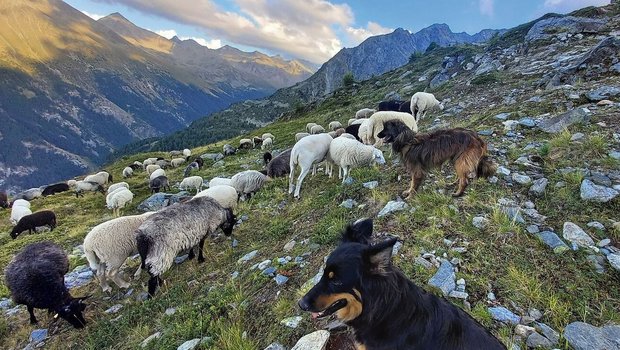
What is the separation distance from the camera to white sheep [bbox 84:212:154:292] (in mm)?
9023

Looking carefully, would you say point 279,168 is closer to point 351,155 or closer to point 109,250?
point 351,155

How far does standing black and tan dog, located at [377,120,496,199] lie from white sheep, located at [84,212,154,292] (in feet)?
25.2

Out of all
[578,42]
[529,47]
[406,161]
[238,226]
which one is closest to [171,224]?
[238,226]

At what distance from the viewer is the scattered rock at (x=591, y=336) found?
4.06 metres

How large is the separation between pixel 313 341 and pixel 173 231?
545cm

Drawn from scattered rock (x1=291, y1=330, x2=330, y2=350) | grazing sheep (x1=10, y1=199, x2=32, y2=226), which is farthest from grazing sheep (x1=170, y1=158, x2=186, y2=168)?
scattered rock (x1=291, y1=330, x2=330, y2=350)

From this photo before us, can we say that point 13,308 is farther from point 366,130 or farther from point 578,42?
point 578,42

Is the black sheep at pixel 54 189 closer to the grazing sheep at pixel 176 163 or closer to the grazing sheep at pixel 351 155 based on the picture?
the grazing sheep at pixel 176 163

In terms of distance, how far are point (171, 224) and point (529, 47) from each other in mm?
33714

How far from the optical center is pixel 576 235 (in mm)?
5883

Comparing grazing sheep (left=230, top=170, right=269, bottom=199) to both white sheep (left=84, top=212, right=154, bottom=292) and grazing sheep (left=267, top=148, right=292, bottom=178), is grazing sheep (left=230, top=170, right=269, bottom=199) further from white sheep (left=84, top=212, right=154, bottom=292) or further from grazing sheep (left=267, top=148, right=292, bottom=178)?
white sheep (left=84, top=212, right=154, bottom=292)

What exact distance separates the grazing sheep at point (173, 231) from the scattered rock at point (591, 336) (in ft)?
26.0

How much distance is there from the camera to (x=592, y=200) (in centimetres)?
668

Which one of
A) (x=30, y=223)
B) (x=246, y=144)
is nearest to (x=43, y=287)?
(x=30, y=223)
